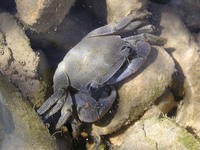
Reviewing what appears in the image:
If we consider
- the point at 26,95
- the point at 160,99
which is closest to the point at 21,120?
the point at 26,95

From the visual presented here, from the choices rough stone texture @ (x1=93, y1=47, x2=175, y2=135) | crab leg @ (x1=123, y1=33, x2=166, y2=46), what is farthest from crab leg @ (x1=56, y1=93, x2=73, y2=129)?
crab leg @ (x1=123, y1=33, x2=166, y2=46)

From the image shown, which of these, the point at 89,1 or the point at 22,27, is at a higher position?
the point at 22,27

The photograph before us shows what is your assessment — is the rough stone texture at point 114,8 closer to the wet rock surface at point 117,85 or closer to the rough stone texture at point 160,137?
the wet rock surface at point 117,85

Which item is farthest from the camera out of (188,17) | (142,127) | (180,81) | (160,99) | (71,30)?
(188,17)

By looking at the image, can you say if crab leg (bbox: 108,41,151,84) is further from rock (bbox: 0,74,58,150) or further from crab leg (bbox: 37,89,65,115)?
rock (bbox: 0,74,58,150)

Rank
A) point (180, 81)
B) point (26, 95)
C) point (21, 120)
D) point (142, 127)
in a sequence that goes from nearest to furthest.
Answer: point (21, 120) → point (142, 127) → point (26, 95) → point (180, 81)

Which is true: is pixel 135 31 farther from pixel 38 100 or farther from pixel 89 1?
pixel 38 100

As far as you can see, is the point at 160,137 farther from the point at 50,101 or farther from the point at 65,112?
the point at 50,101
